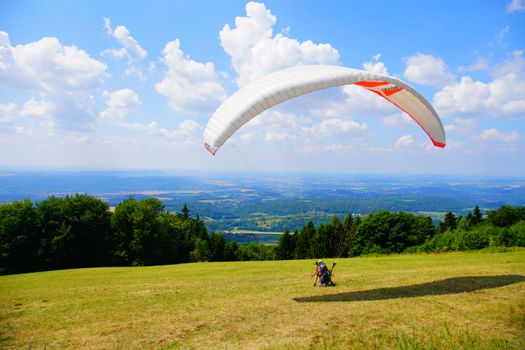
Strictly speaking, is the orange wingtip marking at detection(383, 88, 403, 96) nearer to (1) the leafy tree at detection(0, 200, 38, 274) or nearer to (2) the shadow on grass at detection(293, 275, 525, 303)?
(2) the shadow on grass at detection(293, 275, 525, 303)

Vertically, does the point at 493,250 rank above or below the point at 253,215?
above

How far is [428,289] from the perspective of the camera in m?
10.9

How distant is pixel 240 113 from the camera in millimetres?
9352

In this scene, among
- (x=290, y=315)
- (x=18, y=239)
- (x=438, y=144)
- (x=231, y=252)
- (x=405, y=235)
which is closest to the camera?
(x=290, y=315)

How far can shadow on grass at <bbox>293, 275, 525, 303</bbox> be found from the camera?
33.9ft

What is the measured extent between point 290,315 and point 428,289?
5315 mm

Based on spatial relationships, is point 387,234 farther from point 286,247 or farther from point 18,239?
point 18,239

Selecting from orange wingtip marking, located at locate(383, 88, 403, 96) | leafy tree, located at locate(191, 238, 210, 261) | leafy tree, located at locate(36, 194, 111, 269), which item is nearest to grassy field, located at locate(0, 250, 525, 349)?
orange wingtip marking, located at locate(383, 88, 403, 96)

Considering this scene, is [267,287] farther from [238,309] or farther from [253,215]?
[253,215]

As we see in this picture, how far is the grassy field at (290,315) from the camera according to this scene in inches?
274

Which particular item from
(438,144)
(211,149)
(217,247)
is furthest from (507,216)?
(211,149)

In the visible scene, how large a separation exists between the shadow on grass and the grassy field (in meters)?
0.03

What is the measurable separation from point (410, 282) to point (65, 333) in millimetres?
11589

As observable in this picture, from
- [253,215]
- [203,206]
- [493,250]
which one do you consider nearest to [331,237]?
[493,250]
